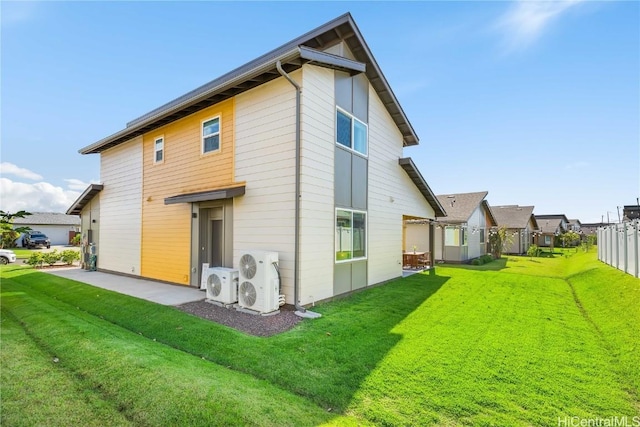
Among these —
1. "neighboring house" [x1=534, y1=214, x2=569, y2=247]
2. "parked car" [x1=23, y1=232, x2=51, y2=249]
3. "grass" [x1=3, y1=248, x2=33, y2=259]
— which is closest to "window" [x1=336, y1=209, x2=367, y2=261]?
"grass" [x1=3, y1=248, x2=33, y2=259]

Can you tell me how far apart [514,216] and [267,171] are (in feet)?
101

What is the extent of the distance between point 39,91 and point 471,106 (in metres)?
16.2

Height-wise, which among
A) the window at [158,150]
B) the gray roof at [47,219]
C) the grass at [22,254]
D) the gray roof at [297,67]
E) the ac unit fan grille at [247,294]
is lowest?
the grass at [22,254]

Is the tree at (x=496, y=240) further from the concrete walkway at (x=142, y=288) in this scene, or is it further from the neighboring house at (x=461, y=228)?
the concrete walkway at (x=142, y=288)

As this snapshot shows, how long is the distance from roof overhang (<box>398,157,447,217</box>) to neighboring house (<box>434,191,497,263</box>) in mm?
2596

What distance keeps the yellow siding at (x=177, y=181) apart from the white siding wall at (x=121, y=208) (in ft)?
1.84

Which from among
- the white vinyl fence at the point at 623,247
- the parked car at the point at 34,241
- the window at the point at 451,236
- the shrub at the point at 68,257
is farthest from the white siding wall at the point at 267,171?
the parked car at the point at 34,241

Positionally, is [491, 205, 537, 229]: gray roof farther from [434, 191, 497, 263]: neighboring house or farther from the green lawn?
the green lawn

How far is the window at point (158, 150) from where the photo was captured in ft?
34.2

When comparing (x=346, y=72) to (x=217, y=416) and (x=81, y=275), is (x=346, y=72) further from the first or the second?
(x=81, y=275)

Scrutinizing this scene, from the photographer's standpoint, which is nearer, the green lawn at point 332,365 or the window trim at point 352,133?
the green lawn at point 332,365

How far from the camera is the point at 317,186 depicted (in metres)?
7.11

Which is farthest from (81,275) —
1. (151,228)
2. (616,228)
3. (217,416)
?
(616,228)

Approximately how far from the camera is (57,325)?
5566mm
